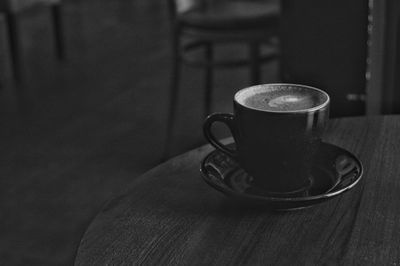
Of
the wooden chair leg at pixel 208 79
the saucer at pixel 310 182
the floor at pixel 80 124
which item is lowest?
the floor at pixel 80 124

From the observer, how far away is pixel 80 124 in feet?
8.50

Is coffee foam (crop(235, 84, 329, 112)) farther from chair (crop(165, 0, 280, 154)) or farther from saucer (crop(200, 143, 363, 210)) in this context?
chair (crop(165, 0, 280, 154))

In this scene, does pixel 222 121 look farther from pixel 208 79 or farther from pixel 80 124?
pixel 80 124

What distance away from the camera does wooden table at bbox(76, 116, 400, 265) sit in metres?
0.60

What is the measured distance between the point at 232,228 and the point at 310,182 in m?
0.11

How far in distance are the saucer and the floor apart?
891mm

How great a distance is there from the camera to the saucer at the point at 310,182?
65 centimetres

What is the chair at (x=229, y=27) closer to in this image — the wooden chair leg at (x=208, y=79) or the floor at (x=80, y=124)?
the wooden chair leg at (x=208, y=79)

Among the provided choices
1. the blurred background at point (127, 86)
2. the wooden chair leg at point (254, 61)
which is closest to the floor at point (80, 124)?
the blurred background at point (127, 86)

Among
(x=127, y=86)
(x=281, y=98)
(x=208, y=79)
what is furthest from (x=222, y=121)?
(x=127, y=86)

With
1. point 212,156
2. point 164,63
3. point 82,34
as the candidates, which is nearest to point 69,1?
point 82,34

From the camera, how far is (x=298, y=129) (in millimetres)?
652

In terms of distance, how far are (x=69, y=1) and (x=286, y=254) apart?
4.28m

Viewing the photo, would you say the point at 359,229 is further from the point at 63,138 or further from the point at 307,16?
the point at 63,138
